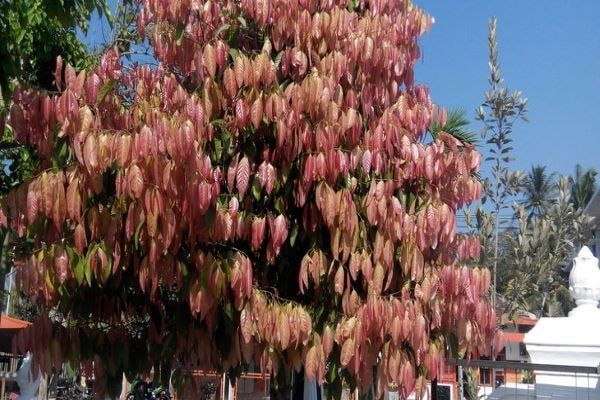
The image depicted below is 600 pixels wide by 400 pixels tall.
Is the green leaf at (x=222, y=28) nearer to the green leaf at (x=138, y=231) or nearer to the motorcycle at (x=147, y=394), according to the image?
the green leaf at (x=138, y=231)

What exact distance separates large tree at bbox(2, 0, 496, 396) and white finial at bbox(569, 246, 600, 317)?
2761 millimetres

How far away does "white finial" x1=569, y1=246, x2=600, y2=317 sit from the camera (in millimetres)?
7617

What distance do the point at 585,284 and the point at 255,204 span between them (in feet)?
13.6

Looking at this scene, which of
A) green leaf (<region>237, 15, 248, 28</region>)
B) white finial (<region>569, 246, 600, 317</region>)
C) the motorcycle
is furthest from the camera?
the motorcycle

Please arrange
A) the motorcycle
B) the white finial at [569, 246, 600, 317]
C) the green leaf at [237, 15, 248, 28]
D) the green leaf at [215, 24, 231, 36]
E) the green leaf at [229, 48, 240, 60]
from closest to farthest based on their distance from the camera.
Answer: the green leaf at [229, 48, 240, 60]
the green leaf at [215, 24, 231, 36]
the green leaf at [237, 15, 248, 28]
the white finial at [569, 246, 600, 317]
the motorcycle

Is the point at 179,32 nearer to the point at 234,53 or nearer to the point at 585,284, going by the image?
the point at 234,53

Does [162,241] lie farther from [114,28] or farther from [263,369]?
[114,28]

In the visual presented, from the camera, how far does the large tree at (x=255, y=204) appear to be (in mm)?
4254

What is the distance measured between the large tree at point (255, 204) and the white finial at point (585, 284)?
276 cm

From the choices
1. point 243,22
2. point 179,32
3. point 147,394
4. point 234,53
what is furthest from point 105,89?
point 147,394

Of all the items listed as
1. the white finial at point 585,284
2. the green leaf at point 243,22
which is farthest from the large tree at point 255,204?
the white finial at point 585,284

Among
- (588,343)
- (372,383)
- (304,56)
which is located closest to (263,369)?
(372,383)

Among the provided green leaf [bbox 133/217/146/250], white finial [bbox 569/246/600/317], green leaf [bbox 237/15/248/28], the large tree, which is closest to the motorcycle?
white finial [bbox 569/246/600/317]

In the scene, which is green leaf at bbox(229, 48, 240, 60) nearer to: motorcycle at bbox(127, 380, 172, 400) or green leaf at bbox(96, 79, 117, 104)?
green leaf at bbox(96, 79, 117, 104)
